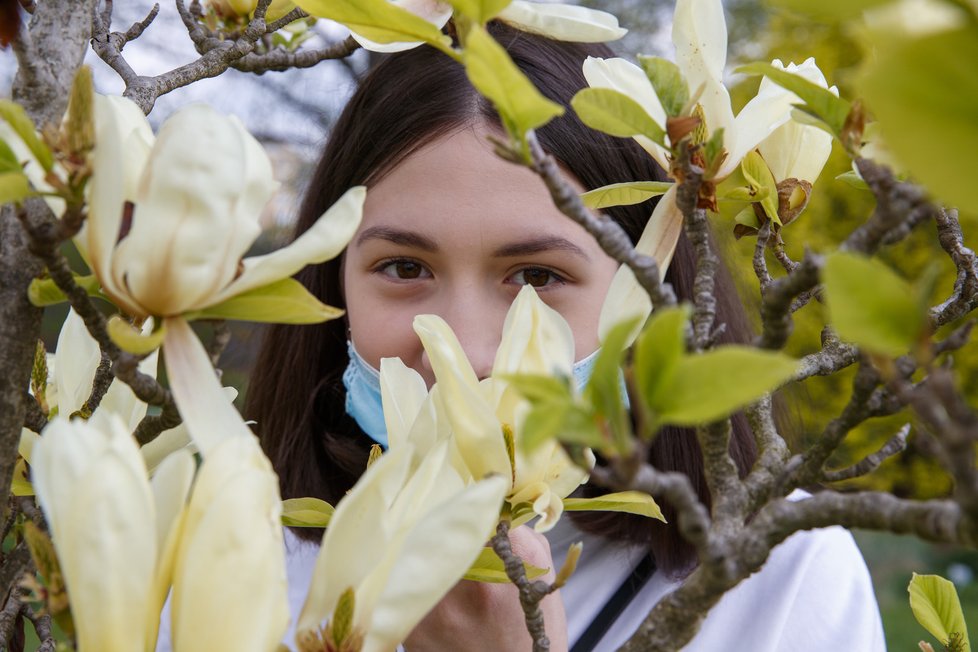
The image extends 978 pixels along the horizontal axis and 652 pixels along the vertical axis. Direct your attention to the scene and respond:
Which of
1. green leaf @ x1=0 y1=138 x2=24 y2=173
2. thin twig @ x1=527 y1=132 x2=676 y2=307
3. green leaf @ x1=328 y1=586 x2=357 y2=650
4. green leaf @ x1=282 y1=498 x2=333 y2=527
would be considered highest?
green leaf @ x1=0 y1=138 x2=24 y2=173

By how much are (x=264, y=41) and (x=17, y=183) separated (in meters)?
0.70

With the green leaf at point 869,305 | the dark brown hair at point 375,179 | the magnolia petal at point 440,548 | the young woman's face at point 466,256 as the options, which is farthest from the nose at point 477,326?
the green leaf at point 869,305

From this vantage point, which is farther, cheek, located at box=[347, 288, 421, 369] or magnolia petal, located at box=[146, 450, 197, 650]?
cheek, located at box=[347, 288, 421, 369]

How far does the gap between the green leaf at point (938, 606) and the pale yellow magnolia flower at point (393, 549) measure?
0.32 metres

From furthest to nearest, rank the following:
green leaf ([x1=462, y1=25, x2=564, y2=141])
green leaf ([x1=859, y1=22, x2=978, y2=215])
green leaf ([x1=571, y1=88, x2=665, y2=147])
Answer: green leaf ([x1=571, y1=88, x2=665, y2=147]) → green leaf ([x1=462, y1=25, x2=564, y2=141]) → green leaf ([x1=859, y1=22, x2=978, y2=215])

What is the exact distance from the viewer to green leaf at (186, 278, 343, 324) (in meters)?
0.40

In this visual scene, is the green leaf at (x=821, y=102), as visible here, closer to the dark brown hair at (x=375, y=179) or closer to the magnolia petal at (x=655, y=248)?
the magnolia petal at (x=655, y=248)

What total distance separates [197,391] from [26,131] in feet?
0.38

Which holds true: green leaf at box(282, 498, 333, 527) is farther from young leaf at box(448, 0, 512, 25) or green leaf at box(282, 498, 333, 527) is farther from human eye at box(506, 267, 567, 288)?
human eye at box(506, 267, 567, 288)

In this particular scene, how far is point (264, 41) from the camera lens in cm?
102

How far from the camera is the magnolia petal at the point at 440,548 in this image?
0.34 m

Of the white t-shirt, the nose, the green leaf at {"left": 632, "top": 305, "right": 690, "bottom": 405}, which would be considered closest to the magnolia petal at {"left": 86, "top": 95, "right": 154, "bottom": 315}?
the green leaf at {"left": 632, "top": 305, "right": 690, "bottom": 405}

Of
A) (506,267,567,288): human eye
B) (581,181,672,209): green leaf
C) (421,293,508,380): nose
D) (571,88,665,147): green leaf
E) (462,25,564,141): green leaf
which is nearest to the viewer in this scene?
(462,25,564,141): green leaf

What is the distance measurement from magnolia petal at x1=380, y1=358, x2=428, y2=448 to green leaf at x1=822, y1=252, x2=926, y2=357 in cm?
32
